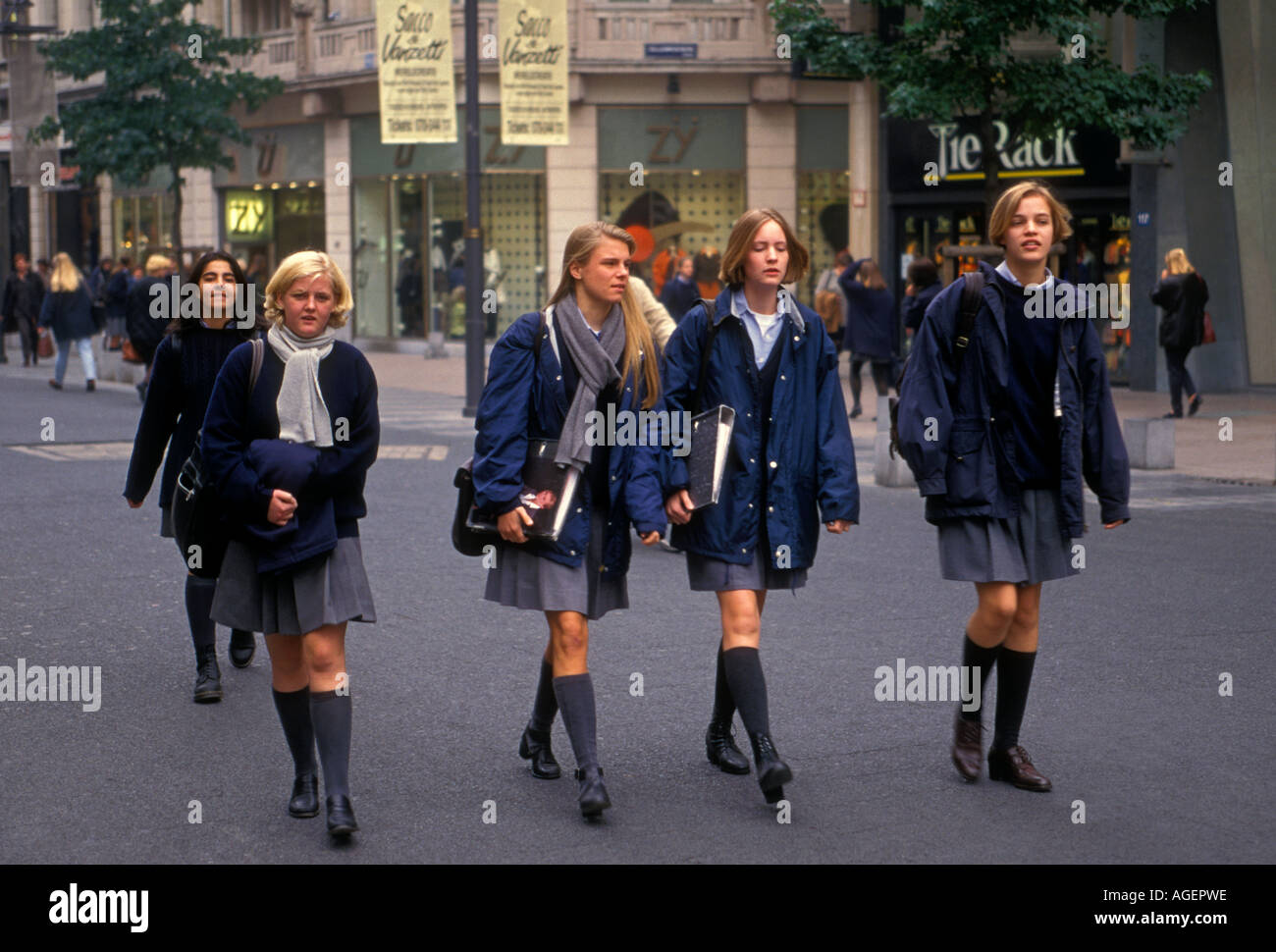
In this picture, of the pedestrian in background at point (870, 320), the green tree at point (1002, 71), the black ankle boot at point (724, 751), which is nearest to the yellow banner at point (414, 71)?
the green tree at point (1002, 71)

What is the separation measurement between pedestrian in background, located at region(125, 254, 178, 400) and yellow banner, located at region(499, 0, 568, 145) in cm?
433

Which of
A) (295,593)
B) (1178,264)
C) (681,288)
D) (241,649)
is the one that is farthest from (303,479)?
(1178,264)

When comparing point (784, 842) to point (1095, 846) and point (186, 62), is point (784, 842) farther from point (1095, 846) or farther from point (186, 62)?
point (186, 62)

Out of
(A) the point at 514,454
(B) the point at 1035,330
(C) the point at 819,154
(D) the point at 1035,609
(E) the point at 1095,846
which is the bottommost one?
→ (E) the point at 1095,846

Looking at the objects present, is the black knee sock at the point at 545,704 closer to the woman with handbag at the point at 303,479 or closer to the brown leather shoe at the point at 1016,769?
the woman with handbag at the point at 303,479

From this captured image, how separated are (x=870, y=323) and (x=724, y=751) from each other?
46.2 feet

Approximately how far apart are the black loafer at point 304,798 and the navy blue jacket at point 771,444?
4.27 ft

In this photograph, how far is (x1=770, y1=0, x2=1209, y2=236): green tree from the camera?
17.7 meters

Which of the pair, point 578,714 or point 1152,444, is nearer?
point 578,714

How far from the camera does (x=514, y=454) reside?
17.8ft

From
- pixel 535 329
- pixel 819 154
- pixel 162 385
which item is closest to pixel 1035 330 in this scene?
pixel 535 329

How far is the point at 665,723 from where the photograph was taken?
659cm

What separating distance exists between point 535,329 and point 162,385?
6.55ft

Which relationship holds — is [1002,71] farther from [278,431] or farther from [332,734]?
[332,734]
